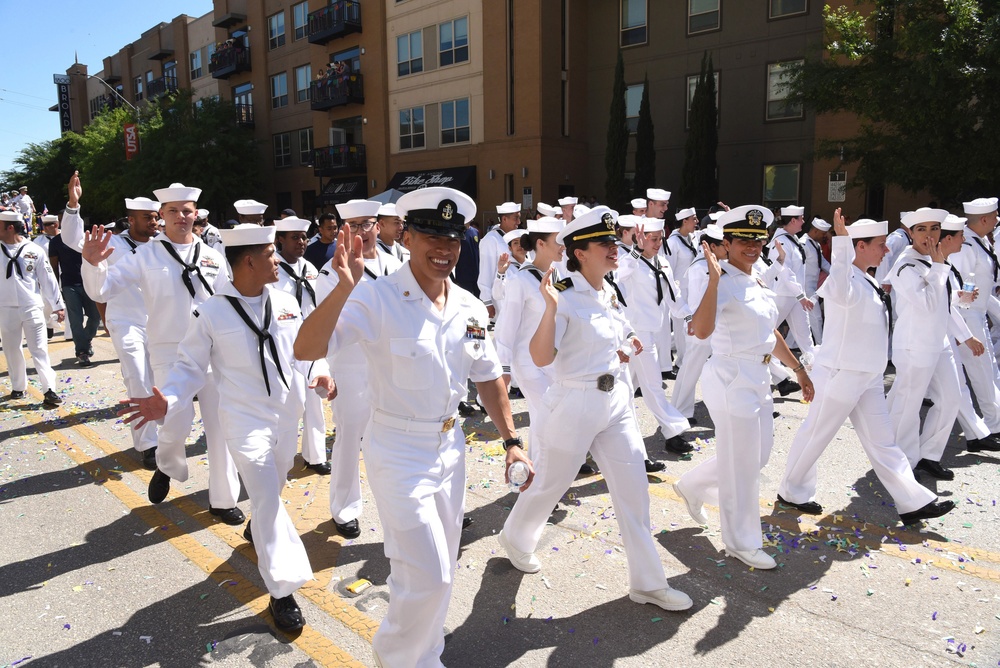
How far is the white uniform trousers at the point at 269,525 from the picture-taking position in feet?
12.8

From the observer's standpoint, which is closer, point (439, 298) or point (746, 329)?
point (439, 298)

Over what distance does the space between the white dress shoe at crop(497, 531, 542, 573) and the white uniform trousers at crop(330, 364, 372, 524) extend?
4.14 feet

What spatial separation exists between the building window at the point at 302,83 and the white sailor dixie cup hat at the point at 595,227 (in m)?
35.5

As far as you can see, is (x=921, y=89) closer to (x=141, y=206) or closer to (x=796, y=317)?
(x=796, y=317)

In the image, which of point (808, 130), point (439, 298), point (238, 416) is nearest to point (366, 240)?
point (238, 416)

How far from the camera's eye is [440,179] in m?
29.2

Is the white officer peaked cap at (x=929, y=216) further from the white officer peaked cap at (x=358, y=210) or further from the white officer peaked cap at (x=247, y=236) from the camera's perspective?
the white officer peaked cap at (x=247, y=236)

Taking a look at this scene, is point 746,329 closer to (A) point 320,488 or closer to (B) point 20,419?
(A) point 320,488

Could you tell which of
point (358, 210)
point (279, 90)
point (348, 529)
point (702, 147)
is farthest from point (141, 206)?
point (279, 90)

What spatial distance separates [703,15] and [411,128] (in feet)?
42.9

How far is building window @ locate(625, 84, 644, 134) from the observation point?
25953 millimetres

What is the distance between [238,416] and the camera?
4.11 meters

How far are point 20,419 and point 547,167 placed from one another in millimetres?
20698

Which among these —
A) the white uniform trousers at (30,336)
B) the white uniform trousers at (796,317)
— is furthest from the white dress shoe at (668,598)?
the white uniform trousers at (30,336)
